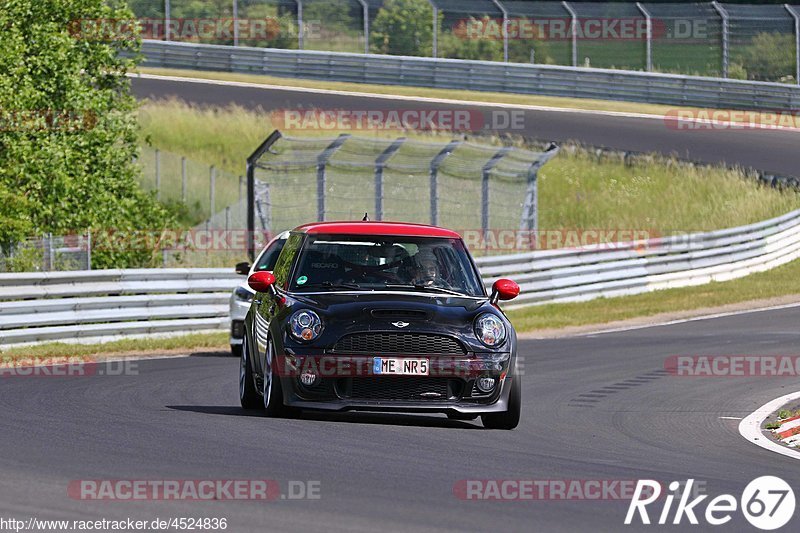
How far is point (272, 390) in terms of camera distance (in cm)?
1107

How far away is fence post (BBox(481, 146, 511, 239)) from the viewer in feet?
87.3

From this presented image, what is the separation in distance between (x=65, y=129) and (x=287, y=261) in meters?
13.5

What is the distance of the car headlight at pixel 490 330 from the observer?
10828mm

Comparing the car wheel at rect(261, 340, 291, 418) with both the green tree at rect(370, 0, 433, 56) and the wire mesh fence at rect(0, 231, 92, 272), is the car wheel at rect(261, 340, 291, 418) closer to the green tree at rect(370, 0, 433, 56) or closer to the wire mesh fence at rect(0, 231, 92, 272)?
the wire mesh fence at rect(0, 231, 92, 272)

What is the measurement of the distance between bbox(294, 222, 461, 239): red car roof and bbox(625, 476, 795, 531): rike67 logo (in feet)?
12.5

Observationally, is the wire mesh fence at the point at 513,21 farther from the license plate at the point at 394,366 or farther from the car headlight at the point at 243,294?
the license plate at the point at 394,366

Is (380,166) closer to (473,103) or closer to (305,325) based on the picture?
(305,325)

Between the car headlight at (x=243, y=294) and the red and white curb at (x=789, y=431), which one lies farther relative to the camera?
the car headlight at (x=243, y=294)

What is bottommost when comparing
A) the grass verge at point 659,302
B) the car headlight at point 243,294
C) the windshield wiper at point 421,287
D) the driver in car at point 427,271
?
the grass verge at point 659,302

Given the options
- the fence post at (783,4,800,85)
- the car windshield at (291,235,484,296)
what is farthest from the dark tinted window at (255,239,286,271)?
the fence post at (783,4,800,85)

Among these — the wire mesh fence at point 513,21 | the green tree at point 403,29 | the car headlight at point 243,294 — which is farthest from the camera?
the green tree at point 403,29

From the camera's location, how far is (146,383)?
47.2 ft

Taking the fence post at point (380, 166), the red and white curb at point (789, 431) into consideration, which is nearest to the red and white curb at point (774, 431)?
the red and white curb at point (789, 431)

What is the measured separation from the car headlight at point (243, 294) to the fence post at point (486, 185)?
360 inches
